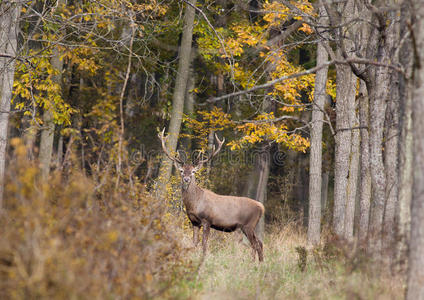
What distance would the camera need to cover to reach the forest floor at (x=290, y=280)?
588 centimetres

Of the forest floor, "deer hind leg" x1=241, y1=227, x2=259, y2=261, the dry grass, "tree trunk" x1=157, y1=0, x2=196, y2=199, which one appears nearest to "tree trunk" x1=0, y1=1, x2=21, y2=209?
"tree trunk" x1=157, y1=0, x2=196, y2=199

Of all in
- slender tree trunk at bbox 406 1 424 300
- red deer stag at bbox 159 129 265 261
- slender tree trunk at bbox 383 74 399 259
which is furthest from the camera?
red deer stag at bbox 159 129 265 261

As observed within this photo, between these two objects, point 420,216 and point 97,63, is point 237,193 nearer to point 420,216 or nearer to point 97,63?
point 97,63

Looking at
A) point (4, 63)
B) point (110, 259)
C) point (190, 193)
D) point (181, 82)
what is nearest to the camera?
Answer: point (110, 259)

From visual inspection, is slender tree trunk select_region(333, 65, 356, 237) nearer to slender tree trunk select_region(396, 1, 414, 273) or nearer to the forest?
the forest

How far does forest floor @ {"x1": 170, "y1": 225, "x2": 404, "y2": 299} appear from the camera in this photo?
5879 millimetres

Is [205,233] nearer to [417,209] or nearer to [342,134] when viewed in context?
[342,134]

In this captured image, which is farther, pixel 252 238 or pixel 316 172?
pixel 316 172

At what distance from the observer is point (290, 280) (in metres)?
7.50

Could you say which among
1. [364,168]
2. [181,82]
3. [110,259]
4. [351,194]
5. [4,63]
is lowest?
[110,259]

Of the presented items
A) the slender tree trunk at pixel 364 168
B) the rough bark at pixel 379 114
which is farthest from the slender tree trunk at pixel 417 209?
the slender tree trunk at pixel 364 168

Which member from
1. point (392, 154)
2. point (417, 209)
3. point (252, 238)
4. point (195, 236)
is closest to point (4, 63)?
point (195, 236)

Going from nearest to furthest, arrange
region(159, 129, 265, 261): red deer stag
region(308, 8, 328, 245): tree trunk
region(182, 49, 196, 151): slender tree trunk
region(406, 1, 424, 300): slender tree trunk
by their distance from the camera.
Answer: region(406, 1, 424, 300): slender tree trunk < region(159, 129, 265, 261): red deer stag < region(308, 8, 328, 245): tree trunk < region(182, 49, 196, 151): slender tree trunk

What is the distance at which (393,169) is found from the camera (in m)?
6.97
